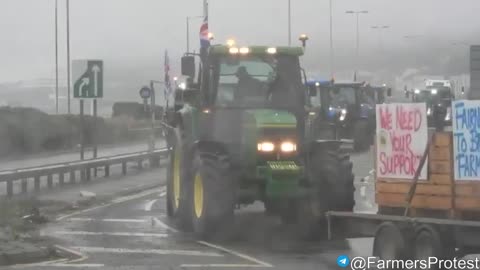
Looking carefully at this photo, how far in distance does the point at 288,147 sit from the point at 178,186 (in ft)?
10.9

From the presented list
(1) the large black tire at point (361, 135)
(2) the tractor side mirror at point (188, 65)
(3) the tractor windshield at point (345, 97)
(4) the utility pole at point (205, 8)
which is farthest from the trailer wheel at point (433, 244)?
(3) the tractor windshield at point (345, 97)

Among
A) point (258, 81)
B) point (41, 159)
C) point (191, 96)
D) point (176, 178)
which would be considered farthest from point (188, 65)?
point (41, 159)

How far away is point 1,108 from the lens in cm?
4359

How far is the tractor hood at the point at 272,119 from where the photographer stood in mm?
14602

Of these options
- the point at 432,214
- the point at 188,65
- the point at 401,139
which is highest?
the point at 188,65

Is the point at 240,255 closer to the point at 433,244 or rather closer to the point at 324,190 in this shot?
the point at 324,190

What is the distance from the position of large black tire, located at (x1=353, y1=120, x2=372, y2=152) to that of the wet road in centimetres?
1773

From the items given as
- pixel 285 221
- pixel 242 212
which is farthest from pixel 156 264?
pixel 242 212

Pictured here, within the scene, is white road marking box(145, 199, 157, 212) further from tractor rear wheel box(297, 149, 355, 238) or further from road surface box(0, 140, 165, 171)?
road surface box(0, 140, 165, 171)

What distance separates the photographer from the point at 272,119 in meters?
14.7

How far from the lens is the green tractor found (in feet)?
47.5

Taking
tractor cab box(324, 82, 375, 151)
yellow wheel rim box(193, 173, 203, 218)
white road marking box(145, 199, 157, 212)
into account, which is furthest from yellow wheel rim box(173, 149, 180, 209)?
tractor cab box(324, 82, 375, 151)

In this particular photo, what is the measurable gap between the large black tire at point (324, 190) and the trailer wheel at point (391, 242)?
4033 mm

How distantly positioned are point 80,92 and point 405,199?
56.9 feet
